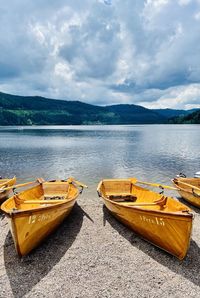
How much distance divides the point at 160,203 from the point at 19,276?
6.93m

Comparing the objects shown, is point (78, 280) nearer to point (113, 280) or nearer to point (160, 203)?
point (113, 280)

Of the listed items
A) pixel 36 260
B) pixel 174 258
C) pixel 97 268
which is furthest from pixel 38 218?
pixel 174 258

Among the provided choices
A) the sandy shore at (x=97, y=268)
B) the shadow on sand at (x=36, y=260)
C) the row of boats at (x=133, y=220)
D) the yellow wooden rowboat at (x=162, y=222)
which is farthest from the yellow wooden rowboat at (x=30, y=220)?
the yellow wooden rowboat at (x=162, y=222)

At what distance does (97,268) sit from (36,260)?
7.71 ft

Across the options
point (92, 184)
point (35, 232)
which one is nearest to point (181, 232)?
point (35, 232)

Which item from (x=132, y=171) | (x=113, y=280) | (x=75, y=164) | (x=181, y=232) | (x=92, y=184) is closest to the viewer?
(x=113, y=280)

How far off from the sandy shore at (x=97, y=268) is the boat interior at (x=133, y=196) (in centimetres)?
169

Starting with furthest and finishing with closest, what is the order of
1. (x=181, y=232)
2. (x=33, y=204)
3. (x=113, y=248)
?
1. (x=33, y=204)
2. (x=113, y=248)
3. (x=181, y=232)

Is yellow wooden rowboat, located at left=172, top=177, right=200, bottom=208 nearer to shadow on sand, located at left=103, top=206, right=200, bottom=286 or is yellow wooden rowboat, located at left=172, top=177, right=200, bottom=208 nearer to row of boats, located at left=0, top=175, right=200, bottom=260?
row of boats, located at left=0, top=175, right=200, bottom=260

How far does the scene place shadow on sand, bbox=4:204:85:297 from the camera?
24.4ft

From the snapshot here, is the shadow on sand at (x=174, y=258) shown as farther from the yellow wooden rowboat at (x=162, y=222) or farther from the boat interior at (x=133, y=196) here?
the boat interior at (x=133, y=196)

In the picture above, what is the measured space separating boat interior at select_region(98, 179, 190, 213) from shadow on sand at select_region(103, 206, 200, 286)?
1.60 meters

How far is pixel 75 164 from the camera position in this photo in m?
32.8

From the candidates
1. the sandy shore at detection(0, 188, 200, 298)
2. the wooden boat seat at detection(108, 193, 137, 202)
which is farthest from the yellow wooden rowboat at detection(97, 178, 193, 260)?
the wooden boat seat at detection(108, 193, 137, 202)
